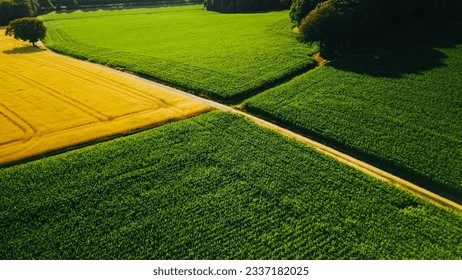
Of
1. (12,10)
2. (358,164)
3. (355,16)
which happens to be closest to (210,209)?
(358,164)

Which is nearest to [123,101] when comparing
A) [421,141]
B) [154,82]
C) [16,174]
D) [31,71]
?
[154,82]

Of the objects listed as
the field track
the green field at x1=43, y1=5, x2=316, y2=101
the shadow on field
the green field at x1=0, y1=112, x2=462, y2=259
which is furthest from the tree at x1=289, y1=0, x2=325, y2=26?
the green field at x1=0, y1=112, x2=462, y2=259

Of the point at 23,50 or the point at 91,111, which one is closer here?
the point at 91,111

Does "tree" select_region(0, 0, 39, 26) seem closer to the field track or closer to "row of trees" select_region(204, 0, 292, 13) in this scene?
the field track

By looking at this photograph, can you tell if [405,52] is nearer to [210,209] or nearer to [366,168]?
[366,168]

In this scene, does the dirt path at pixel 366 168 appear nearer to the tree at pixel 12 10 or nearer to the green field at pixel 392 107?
the green field at pixel 392 107

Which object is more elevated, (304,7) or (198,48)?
(304,7)
